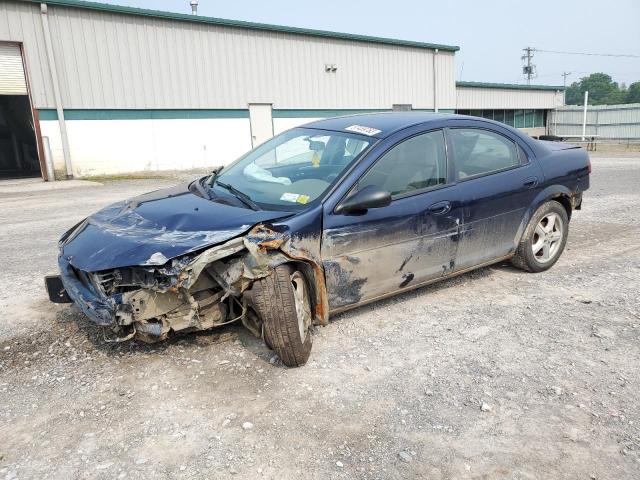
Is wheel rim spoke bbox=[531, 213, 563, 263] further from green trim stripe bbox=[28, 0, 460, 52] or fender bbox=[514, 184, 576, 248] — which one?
green trim stripe bbox=[28, 0, 460, 52]

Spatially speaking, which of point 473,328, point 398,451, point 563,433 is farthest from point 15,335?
point 563,433

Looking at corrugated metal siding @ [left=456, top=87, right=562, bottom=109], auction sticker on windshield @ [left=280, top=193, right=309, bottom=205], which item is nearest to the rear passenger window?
auction sticker on windshield @ [left=280, top=193, right=309, bottom=205]

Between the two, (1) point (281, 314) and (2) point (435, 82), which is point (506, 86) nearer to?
(2) point (435, 82)

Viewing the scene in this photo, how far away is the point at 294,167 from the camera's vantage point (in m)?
4.15

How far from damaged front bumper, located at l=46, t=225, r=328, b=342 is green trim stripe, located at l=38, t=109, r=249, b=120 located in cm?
1523

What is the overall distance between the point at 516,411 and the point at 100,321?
2548mm

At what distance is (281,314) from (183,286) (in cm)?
63

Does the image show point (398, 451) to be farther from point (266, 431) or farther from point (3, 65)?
point (3, 65)

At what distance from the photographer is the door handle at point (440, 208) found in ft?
12.9

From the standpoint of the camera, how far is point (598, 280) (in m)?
4.80

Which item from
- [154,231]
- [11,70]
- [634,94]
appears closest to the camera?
[154,231]

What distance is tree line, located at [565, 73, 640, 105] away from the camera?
9894cm

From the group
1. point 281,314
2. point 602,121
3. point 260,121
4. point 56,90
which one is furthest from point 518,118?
point 281,314

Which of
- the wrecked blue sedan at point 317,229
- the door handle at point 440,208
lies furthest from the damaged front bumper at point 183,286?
the door handle at point 440,208
